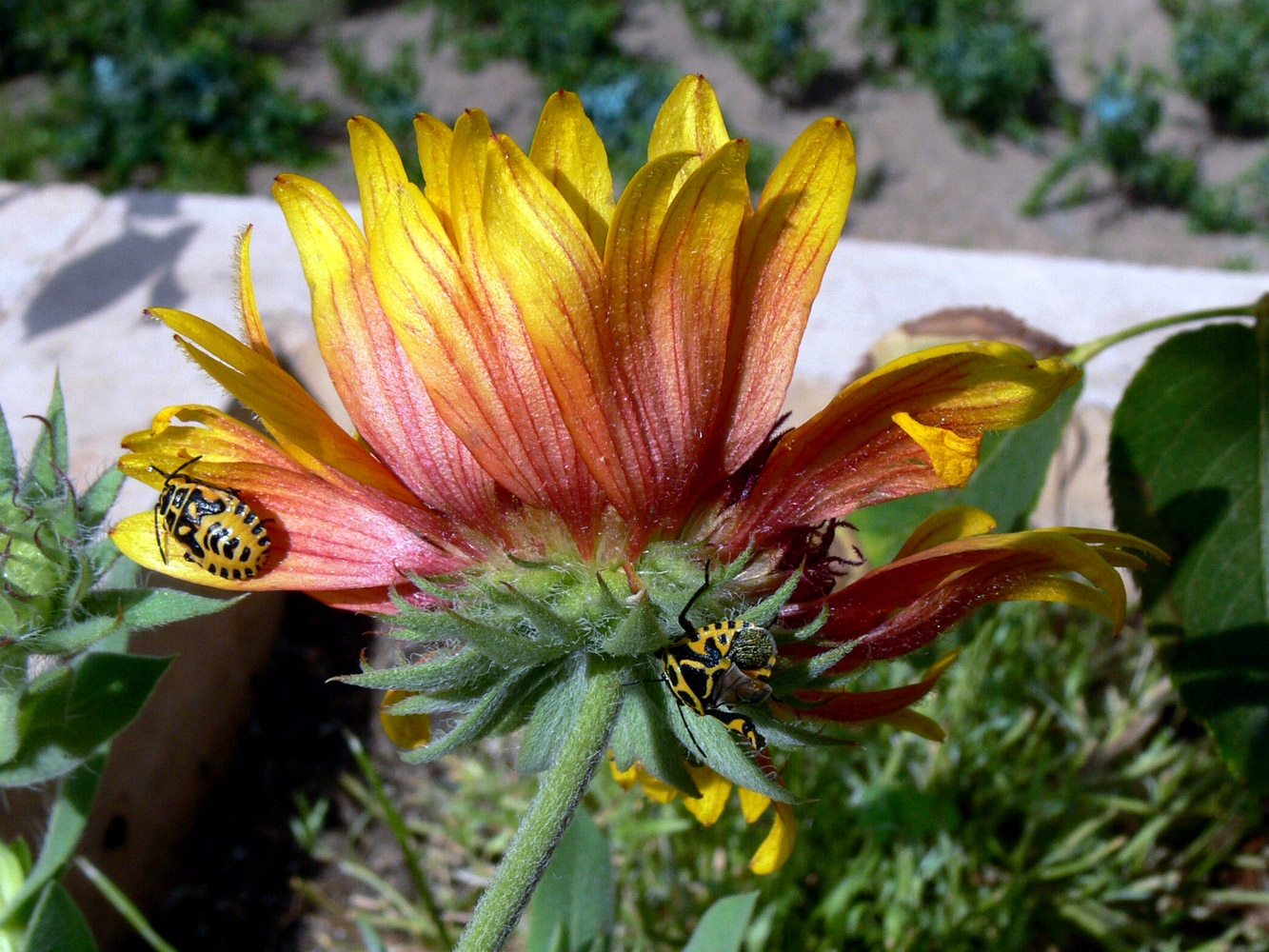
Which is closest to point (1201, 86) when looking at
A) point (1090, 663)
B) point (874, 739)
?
point (1090, 663)

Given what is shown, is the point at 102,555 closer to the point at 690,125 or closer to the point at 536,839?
the point at 536,839

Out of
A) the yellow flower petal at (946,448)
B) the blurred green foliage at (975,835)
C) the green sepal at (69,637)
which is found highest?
the yellow flower petal at (946,448)

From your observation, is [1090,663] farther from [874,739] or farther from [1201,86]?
[1201,86]

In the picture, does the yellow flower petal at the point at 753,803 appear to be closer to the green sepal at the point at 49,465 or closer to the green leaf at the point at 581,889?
the green leaf at the point at 581,889

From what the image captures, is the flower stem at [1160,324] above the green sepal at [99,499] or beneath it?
above

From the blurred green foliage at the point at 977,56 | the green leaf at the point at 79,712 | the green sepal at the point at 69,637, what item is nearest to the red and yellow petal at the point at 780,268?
the green sepal at the point at 69,637

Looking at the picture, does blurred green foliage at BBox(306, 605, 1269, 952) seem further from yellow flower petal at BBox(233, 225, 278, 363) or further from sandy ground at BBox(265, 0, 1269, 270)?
sandy ground at BBox(265, 0, 1269, 270)

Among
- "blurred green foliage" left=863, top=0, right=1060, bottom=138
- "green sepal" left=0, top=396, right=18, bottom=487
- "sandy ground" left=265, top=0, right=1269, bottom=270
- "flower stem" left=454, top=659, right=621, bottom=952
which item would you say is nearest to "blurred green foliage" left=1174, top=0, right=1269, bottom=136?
"sandy ground" left=265, top=0, right=1269, bottom=270
